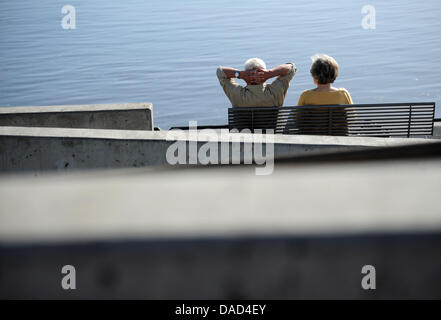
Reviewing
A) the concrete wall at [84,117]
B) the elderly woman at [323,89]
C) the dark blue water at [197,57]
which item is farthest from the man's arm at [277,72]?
the dark blue water at [197,57]

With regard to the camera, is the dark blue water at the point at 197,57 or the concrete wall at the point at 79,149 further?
the dark blue water at the point at 197,57

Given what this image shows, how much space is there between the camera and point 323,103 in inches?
245

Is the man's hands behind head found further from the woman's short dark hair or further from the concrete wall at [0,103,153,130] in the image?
the concrete wall at [0,103,153,130]

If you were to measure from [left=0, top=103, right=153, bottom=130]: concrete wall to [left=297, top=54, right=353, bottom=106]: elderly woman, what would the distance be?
217 cm

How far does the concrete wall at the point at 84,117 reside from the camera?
693cm

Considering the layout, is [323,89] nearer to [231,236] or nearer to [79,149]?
[79,149]

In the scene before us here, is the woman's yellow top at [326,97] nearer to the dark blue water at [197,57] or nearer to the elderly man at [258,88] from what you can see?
the elderly man at [258,88]

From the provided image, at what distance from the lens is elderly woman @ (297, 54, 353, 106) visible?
5.98 meters

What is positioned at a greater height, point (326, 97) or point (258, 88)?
point (258, 88)

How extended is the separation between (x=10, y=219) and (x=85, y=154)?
14.5 feet

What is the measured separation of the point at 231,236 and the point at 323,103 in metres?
5.99

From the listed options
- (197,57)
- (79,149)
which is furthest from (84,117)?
(197,57)

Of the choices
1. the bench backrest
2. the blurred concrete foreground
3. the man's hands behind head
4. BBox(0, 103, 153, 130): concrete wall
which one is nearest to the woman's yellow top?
the bench backrest
